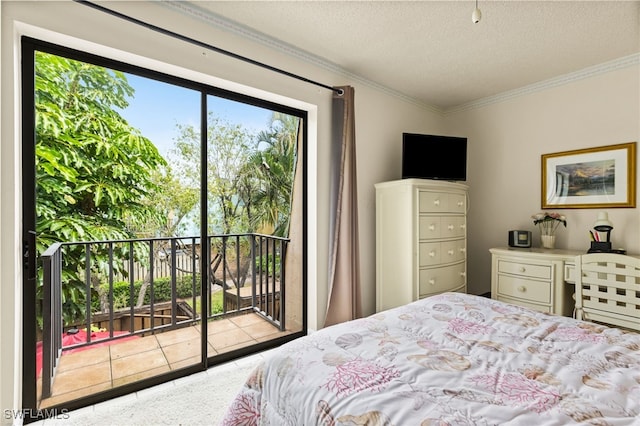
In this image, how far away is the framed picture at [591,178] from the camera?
267 cm

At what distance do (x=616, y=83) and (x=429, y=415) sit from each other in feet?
11.5

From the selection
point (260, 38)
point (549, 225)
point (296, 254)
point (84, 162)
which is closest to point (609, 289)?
point (549, 225)

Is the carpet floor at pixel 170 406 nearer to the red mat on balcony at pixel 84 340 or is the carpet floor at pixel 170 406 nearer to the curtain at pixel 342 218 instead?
the red mat on balcony at pixel 84 340

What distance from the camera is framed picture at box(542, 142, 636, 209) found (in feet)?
8.75

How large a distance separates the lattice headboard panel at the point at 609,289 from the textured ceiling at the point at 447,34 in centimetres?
167

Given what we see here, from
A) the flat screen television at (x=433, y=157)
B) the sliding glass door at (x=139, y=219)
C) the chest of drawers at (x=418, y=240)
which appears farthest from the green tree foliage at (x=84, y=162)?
the flat screen television at (x=433, y=157)

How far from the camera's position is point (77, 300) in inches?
95.6

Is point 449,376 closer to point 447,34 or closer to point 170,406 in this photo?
point 170,406

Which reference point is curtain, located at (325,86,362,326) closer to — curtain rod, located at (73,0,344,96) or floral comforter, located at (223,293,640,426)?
curtain rod, located at (73,0,344,96)

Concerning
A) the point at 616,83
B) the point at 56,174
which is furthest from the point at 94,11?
the point at 616,83

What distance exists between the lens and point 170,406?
180 centimetres

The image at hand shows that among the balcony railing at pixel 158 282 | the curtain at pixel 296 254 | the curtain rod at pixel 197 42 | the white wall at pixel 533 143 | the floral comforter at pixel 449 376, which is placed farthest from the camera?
the curtain at pixel 296 254

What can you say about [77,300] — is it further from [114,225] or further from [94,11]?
[94,11]

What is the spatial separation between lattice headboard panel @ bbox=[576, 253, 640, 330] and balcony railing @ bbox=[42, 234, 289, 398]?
251 cm
